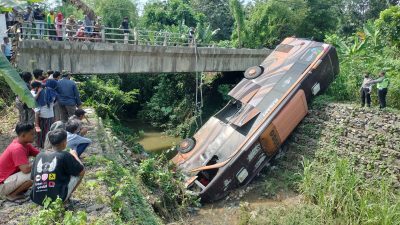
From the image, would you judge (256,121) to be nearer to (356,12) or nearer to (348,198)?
(348,198)

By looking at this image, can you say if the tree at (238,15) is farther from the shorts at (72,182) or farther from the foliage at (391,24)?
the shorts at (72,182)

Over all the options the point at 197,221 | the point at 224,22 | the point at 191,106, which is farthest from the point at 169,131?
the point at 224,22

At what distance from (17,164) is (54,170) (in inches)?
32.3

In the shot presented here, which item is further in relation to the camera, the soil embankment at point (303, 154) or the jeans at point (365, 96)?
the jeans at point (365, 96)

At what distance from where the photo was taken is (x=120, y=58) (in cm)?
1464

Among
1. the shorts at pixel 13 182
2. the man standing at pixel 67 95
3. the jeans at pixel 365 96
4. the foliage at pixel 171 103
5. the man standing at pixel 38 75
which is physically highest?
the man standing at pixel 38 75

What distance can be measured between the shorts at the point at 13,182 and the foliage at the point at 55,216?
654 mm

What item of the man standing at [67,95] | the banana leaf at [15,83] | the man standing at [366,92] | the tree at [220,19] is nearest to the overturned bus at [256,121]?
the man standing at [366,92]

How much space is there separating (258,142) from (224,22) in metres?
25.6

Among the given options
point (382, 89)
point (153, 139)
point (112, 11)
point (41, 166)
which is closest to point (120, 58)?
point (153, 139)

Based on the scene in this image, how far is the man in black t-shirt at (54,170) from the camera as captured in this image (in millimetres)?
4812

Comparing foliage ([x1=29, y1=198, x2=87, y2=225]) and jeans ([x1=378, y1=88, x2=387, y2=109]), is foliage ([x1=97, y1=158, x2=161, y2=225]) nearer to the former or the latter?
foliage ([x1=29, y1=198, x2=87, y2=225])

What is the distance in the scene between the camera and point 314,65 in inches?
577

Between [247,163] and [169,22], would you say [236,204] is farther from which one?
[169,22]
